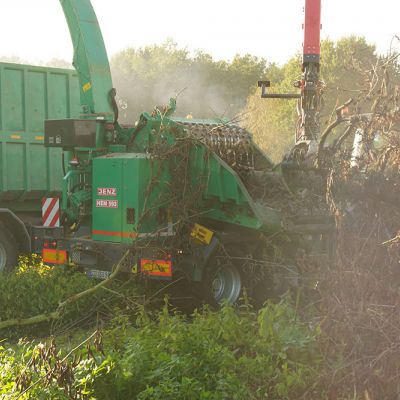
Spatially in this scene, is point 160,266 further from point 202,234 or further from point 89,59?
point 89,59

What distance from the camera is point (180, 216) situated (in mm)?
8797

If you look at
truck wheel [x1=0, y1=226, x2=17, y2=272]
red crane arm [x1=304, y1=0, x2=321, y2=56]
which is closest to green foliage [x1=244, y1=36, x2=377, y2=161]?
red crane arm [x1=304, y1=0, x2=321, y2=56]

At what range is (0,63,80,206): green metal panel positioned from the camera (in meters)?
12.8

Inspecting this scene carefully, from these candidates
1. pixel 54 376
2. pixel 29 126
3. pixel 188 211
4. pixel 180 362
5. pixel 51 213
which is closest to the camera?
pixel 54 376

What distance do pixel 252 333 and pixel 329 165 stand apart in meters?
2.32

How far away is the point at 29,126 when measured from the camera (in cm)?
1300

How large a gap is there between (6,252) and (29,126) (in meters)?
2.15

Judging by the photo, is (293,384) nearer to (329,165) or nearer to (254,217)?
(329,165)

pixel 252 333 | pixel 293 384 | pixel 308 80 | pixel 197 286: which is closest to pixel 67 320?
pixel 197 286

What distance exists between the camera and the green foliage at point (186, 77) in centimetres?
5876

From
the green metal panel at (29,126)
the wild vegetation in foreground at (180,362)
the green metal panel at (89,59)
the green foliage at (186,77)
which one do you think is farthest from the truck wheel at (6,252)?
the green foliage at (186,77)

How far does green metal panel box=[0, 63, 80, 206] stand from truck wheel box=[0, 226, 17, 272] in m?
0.81

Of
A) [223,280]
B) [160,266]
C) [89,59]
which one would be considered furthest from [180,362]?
[89,59]

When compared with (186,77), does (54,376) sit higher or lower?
lower
